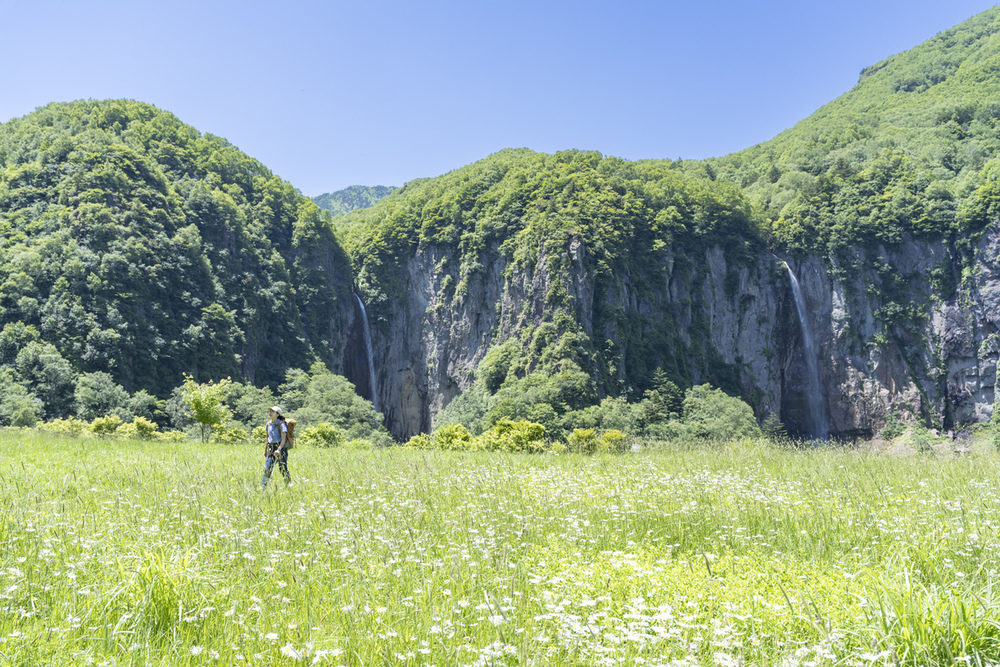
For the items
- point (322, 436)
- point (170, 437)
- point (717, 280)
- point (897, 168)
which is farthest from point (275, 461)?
point (897, 168)

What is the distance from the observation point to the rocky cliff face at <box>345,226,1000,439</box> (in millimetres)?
64625

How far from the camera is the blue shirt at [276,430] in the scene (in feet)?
32.9

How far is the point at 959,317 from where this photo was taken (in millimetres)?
64812

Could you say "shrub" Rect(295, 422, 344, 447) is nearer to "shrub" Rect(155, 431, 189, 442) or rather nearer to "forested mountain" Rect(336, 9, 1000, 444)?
"shrub" Rect(155, 431, 189, 442)

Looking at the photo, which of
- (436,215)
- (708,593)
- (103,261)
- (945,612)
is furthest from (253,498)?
(436,215)

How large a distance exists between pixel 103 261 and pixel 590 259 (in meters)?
51.5

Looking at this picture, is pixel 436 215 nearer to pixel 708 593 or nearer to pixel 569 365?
pixel 569 365

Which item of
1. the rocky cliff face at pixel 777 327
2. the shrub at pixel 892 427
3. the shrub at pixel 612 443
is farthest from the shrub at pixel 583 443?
the shrub at pixel 892 427

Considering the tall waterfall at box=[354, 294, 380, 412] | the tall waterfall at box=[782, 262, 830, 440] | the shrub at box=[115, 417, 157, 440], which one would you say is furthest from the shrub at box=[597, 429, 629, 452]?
the tall waterfall at box=[354, 294, 380, 412]

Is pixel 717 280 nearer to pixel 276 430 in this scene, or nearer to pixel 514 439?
pixel 514 439

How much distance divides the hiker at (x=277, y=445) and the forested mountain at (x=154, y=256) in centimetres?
4879

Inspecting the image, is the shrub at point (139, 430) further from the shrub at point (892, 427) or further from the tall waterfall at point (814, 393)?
the shrub at point (892, 427)

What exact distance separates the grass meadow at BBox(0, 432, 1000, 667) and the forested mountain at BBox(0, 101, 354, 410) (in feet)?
175

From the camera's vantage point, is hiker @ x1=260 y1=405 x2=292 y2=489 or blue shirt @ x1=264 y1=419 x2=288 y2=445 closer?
hiker @ x1=260 y1=405 x2=292 y2=489
